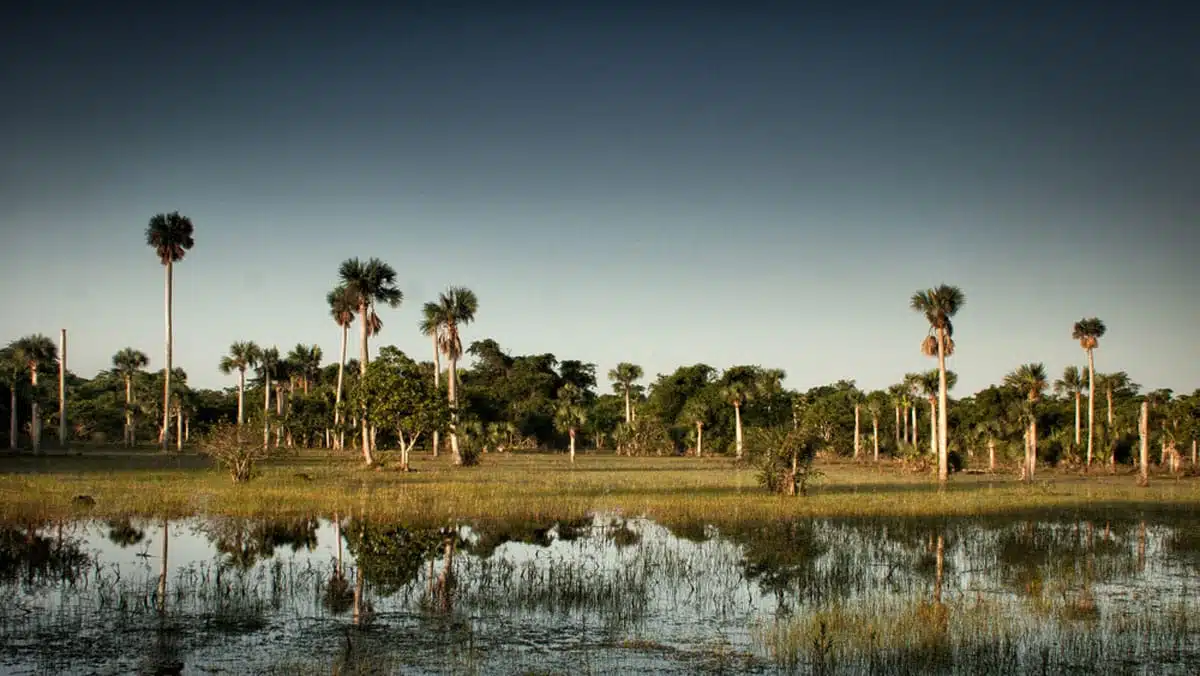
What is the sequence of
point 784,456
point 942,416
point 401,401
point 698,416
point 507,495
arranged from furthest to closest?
point 698,416 → point 942,416 → point 401,401 → point 784,456 → point 507,495

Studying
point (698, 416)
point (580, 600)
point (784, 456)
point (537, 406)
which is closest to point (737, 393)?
point (698, 416)

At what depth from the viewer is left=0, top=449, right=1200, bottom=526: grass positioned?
31.8m

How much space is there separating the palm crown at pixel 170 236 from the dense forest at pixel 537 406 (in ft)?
0.26

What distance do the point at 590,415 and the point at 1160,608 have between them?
9971 centimetres

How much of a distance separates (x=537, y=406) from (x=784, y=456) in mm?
Result: 78586

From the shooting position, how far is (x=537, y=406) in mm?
116562

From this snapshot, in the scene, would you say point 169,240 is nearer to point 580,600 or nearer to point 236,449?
point 236,449

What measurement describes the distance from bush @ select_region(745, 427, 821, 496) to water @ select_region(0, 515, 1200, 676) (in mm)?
10272

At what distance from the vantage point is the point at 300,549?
78.0 ft

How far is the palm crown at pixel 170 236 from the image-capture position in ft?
236

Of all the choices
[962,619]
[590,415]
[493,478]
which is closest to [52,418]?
[590,415]

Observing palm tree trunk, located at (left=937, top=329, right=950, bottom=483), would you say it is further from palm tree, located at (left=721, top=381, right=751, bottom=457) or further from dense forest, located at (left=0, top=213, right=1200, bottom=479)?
palm tree, located at (left=721, top=381, right=751, bottom=457)

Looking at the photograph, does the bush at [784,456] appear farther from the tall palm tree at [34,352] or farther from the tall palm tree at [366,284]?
the tall palm tree at [34,352]

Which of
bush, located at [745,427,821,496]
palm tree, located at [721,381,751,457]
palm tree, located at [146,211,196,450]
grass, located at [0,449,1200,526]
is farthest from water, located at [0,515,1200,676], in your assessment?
palm tree, located at [721,381,751,457]
